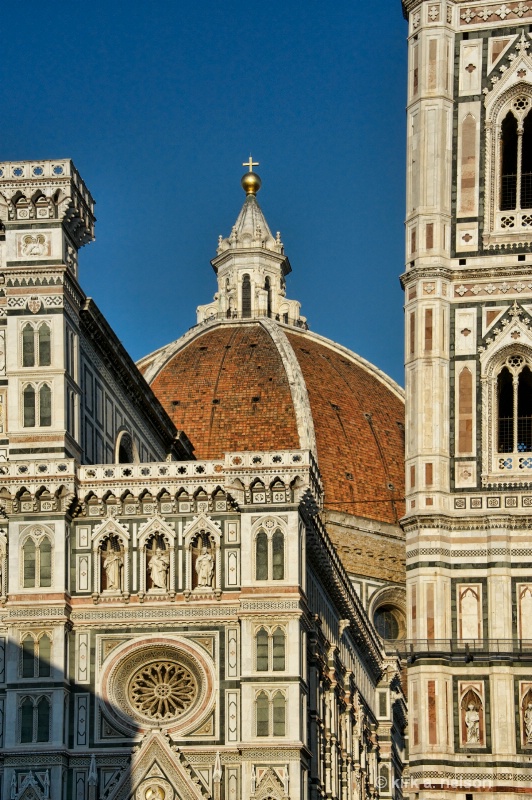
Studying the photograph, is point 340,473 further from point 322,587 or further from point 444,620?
point 444,620

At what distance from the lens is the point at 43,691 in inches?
1905

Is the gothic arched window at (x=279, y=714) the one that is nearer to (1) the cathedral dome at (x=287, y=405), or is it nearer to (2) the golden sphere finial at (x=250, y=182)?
(1) the cathedral dome at (x=287, y=405)

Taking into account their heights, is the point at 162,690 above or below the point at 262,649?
below

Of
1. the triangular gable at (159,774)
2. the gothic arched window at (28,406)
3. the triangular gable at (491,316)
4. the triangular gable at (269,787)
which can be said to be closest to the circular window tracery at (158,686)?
the triangular gable at (159,774)

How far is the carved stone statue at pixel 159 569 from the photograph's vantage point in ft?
162

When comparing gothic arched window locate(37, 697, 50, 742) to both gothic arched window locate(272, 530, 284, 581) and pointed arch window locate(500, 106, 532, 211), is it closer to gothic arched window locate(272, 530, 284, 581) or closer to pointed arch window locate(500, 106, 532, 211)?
gothic arched window locate(272, 530, 284, 581)

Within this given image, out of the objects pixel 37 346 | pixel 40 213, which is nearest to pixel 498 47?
pixel 40 213

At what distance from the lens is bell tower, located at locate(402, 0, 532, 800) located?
141 feet

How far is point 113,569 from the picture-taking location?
49656 mm

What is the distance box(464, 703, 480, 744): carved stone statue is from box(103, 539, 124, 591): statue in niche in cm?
993

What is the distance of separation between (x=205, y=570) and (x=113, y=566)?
7.01 feet

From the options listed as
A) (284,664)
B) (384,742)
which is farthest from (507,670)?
(384,742)

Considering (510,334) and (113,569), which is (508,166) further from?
(113,569)

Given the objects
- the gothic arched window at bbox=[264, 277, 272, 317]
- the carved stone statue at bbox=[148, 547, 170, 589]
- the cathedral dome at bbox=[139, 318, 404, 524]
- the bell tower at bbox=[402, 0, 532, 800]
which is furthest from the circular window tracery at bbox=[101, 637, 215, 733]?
the gothic arched window at bbox=[264, 277, 272, 317]
